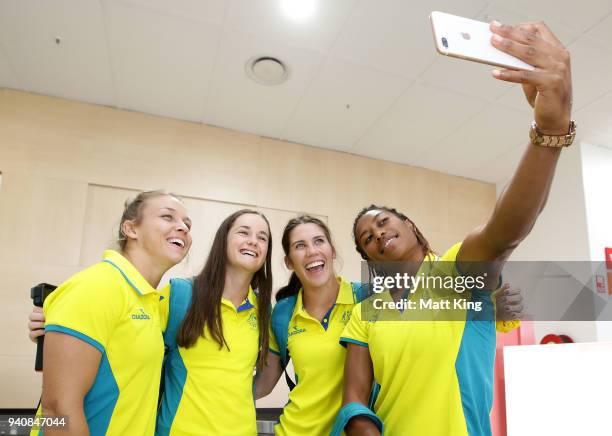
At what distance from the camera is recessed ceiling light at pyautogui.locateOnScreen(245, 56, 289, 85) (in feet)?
9.16

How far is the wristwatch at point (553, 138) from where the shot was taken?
753 millimetres

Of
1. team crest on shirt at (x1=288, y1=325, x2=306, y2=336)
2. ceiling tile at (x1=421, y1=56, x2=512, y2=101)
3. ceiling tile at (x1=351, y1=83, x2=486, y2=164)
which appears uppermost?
ceiling tile at (x1=421, y1=56, x2=512, y2=101)

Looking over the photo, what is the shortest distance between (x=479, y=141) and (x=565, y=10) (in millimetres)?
1493

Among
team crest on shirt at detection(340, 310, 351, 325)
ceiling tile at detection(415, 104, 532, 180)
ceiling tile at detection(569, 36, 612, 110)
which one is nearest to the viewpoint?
team crest on shirt at detection(340, 310, 351, 325)

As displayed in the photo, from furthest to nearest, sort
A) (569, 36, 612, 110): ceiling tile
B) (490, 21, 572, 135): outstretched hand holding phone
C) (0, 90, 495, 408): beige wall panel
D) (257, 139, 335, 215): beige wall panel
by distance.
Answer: (257, 139, 335, 215): beige wall panel
(0, 90, 495, 408): beige wall panel
(569, 36, 612, 110): ceiling tile
(490, 21, 572, 135): outstretched hand holding phone

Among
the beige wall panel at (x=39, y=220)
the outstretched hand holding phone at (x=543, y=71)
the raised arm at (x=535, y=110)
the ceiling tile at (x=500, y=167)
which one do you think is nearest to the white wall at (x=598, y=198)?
the ceiling tile at (x=500, y=167)

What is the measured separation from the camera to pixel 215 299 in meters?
1.54

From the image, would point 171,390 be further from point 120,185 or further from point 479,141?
point 479,141

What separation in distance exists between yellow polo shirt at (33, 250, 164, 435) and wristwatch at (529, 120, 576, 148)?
1.06 metres

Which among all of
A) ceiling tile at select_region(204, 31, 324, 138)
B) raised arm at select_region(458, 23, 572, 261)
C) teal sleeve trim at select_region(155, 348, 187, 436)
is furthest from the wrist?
ceiling tile at select_region(204, 31, 324, 138)

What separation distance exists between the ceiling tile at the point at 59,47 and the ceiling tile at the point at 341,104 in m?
1.43

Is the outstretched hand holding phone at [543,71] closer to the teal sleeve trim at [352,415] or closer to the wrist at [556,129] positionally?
the wrist at [556,129]

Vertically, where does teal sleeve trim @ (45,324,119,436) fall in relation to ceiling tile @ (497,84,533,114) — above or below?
below

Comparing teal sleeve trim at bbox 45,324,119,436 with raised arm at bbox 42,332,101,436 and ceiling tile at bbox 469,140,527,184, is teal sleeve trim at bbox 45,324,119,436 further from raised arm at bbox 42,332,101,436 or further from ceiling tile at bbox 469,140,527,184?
ceiling tile at bbox 469,140,527,184
